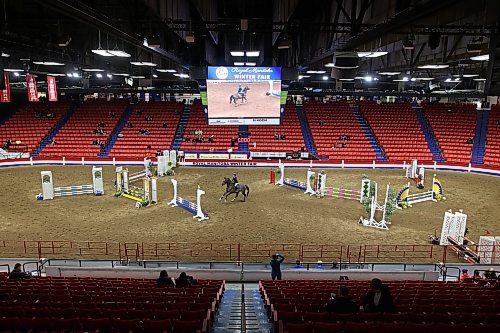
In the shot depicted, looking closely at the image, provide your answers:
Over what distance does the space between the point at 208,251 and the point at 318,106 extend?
33981mm

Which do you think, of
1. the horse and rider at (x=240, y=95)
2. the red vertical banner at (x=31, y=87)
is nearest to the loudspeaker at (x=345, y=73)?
the horse and rider at (x=240, y=95)

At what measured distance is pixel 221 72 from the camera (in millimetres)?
22062

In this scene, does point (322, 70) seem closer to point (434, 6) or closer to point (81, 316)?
point (434, 6)

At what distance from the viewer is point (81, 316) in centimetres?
597

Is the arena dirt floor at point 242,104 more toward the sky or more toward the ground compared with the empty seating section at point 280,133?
more toward the sky

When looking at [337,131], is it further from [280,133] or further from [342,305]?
[342,305]

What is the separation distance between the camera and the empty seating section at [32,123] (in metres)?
37.5

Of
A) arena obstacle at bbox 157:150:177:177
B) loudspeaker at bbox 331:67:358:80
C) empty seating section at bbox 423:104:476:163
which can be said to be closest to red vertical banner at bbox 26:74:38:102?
arena obstacle at bbox 157:150:177:177

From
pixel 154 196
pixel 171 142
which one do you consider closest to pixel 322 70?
pixel 154 196

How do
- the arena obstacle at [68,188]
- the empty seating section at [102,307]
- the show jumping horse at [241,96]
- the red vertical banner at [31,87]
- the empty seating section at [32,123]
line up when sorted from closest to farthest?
the empty seating section at [102,307] → the arena obstacle at [68,188] → the red vertical banner at [31,87] → the show jumping horse at [241,96] → the empty seating section at [32,123]

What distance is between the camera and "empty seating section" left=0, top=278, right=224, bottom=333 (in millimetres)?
5395

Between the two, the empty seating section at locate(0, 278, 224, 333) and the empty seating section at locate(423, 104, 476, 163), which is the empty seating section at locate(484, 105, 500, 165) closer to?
the empty seating section at locate(423, 104, 476, 163)

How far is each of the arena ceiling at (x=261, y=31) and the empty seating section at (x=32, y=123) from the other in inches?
460

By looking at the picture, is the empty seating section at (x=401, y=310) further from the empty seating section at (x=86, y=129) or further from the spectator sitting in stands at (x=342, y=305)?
the empty seating section at (x=86, y=129)
